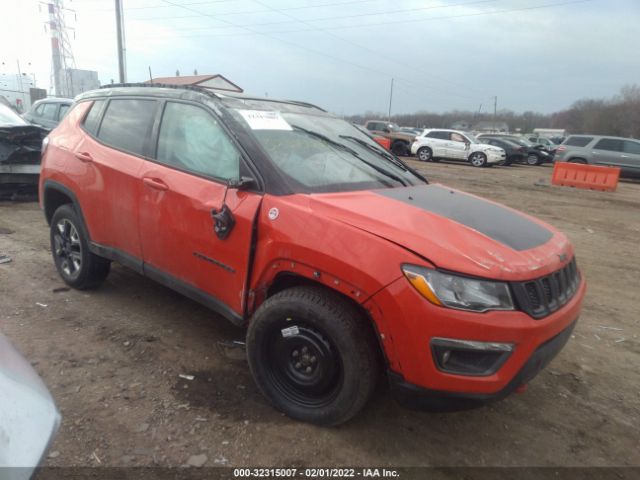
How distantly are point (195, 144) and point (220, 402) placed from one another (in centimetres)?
167

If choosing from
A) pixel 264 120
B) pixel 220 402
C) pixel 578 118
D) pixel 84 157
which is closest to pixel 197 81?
pixel 84 157

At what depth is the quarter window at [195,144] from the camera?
2.84 metres

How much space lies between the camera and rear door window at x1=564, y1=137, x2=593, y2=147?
18234mm

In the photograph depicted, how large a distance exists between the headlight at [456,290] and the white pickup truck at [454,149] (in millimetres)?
20705

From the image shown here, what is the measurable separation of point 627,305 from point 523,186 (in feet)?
35.3

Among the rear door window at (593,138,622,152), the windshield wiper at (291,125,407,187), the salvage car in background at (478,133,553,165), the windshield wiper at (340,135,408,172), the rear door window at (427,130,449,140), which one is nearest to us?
the windshield wiper at (291,125,407,187)

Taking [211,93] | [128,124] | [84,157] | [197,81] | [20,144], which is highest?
[197,81]

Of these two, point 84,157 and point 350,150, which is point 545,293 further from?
point 84,157

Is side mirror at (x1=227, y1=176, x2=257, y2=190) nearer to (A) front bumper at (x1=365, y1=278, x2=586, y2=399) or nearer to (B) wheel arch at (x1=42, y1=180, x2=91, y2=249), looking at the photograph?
(A) front bumper at (x1=365, y1=278, x2=586, y2=399)

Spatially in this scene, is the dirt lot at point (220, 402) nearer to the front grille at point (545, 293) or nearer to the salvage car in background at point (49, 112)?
the front grille at point (545, 293)

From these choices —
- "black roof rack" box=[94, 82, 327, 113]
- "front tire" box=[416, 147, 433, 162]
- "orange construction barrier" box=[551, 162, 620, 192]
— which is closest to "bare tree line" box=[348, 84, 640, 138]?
"front tire" box=[416, 147, 433, 162]

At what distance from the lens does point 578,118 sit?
63.3m

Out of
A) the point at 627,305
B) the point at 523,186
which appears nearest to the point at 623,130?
the point at 523,186

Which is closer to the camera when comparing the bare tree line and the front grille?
the front grille
